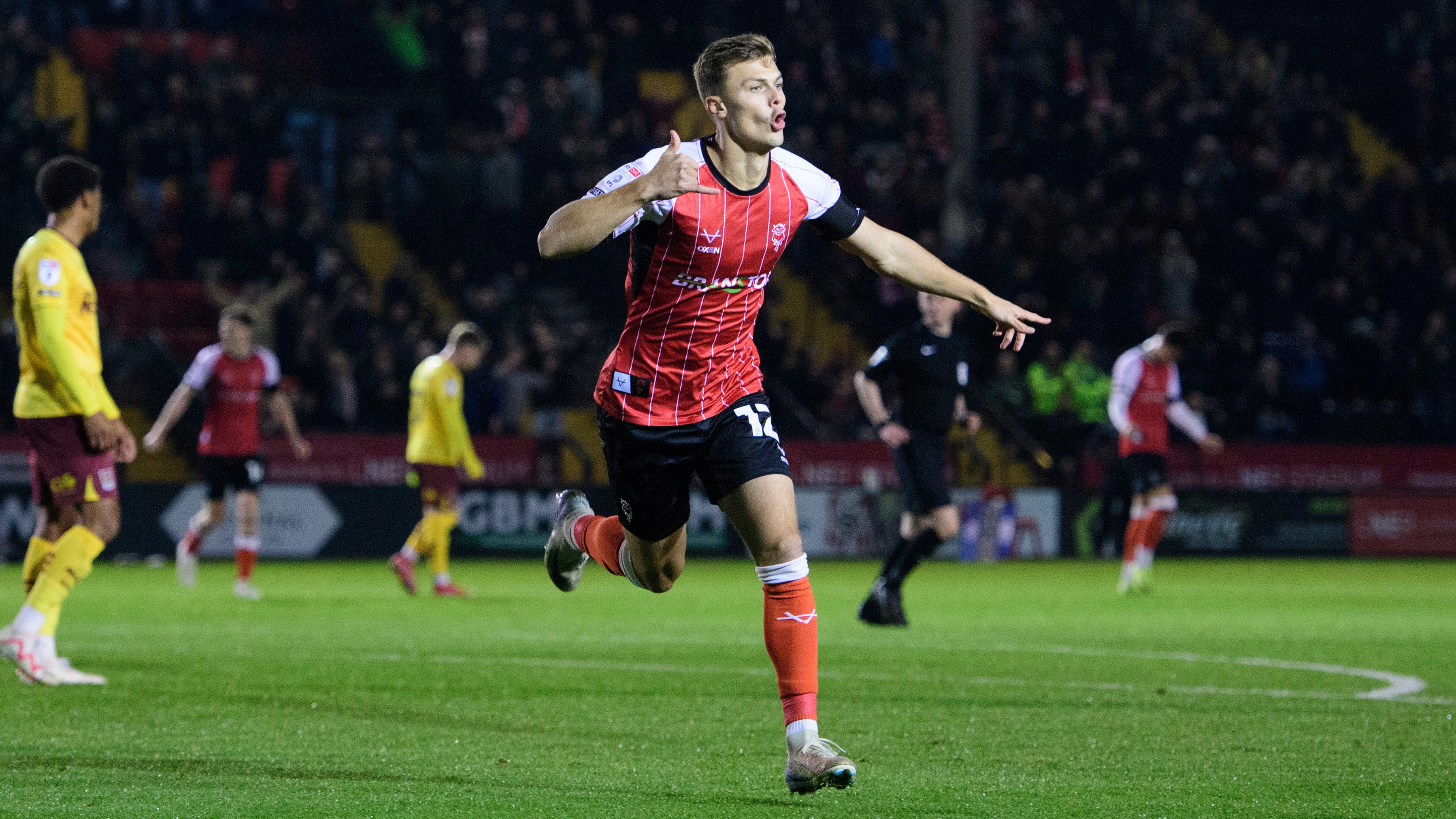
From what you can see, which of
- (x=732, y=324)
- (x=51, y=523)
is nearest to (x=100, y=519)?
(x=51, y=523)

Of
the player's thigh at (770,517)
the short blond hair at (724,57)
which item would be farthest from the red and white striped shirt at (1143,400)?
the short blond hair at (724,57)

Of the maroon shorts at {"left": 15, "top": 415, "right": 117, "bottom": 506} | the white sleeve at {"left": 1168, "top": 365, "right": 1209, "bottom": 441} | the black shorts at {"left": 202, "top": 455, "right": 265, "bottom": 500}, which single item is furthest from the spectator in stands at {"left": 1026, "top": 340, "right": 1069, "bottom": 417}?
the maroon shorts at {"left": 15, "top": 415, "right": 117, "bottom": 506}

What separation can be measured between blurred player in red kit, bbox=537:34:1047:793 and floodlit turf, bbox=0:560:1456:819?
0.77 meters

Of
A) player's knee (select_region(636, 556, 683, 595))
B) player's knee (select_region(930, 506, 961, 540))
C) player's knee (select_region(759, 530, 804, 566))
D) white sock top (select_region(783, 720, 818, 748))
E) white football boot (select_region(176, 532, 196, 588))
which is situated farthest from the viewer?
white football boot (select_region(176, 532, 196, 588))

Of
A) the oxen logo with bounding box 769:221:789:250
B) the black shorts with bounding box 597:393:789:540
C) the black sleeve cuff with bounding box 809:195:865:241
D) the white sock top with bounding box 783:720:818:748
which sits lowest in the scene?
the white sock top with bounding box 783:720:818:748

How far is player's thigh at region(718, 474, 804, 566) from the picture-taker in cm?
582

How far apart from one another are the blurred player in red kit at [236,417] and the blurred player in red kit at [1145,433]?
770cm

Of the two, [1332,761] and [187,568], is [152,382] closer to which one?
[187,568]

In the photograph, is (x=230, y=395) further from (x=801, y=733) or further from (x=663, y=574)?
(x=801, y=733)

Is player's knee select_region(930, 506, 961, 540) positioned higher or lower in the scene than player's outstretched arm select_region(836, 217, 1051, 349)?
lower

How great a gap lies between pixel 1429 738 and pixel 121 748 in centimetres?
496

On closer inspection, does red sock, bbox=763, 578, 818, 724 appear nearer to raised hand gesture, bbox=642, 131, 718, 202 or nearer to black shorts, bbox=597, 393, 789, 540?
black shorts, bbox=597, 393, 789, 540

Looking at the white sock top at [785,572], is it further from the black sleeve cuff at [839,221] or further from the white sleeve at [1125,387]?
the white sleeve at [1125,387]

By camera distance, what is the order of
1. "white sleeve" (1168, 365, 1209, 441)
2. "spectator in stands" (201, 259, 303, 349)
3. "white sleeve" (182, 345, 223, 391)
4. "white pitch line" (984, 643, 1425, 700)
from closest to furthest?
1. "white pitch line" (984, 643, 1425, 700)
2. "white sleeve" (182, 345, 223, 391)
3. "white sleeve" (1168, 365, 1209, 441)
4. "spectator in stands" (201, 259, 303, 349)
